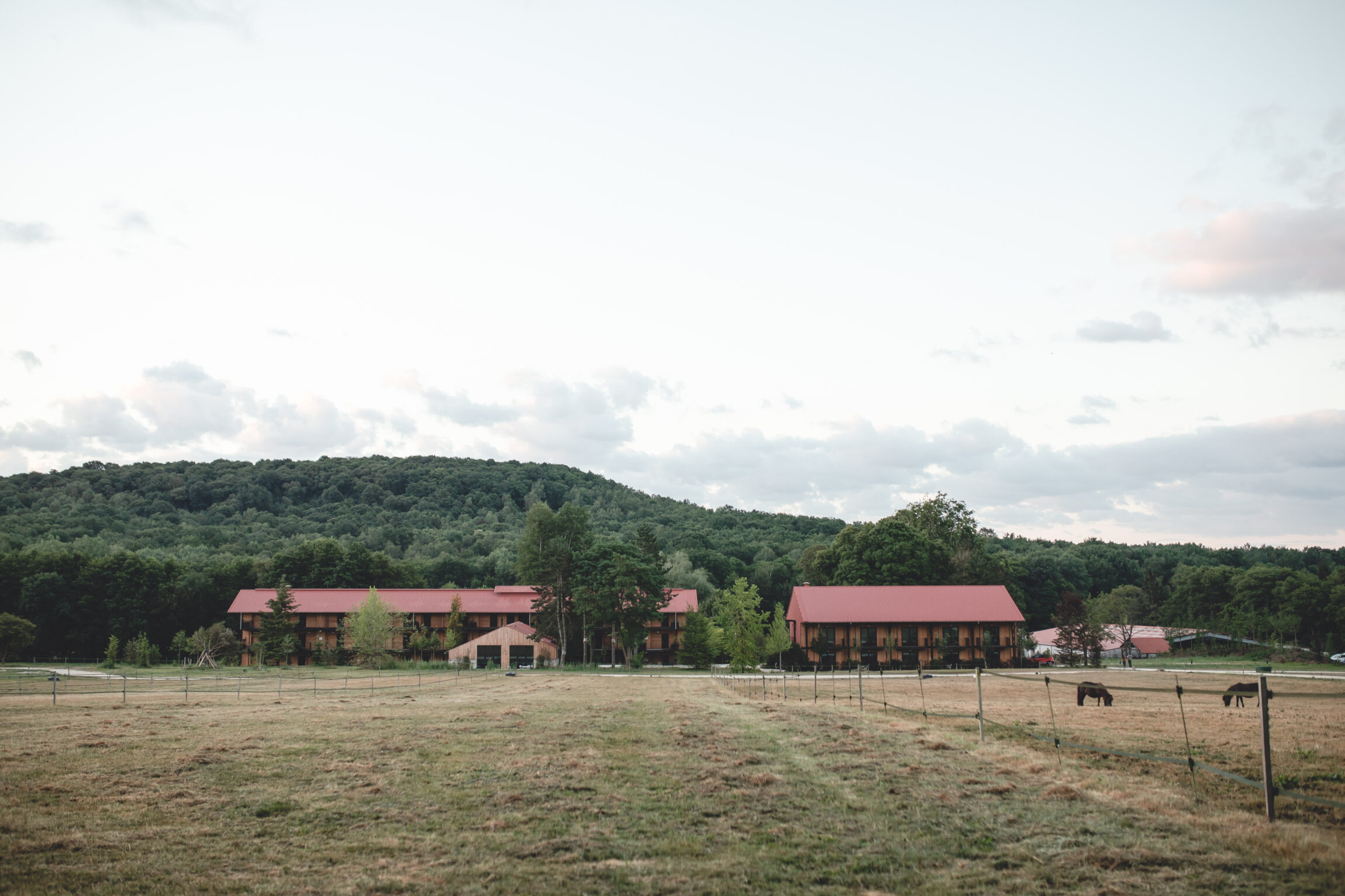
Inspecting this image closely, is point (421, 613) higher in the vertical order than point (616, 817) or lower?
lower

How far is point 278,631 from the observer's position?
73.6m

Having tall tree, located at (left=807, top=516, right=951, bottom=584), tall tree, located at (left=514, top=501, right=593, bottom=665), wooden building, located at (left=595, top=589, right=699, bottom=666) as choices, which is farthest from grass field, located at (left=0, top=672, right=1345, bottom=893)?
wooden building, located at (left=595, top=589, right=699, bottom=666)

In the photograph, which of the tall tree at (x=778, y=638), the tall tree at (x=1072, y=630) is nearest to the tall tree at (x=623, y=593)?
the tall tree at (x=778, y=638)

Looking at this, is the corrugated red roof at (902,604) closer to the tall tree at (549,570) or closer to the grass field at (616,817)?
the tall tree at (549,570)

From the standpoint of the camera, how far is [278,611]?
74.0 meters

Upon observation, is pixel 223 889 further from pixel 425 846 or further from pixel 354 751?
pixel 354 751

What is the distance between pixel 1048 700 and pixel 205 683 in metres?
43.3

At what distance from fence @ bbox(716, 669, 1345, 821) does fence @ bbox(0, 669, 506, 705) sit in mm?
19371

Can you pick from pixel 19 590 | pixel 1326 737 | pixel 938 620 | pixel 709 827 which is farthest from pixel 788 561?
pixel 709 827

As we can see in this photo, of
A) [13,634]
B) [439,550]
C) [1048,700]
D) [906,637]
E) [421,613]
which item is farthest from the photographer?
[439,550]

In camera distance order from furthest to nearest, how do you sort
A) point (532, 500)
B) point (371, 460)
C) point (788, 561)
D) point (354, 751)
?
point (371, 460) → point (532, 500) → point (788, 561) → point (354, 751)

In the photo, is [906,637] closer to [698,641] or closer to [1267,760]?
[698,641]

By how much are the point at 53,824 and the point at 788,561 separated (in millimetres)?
111734

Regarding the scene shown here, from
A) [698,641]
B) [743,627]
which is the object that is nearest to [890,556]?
[698,641]
